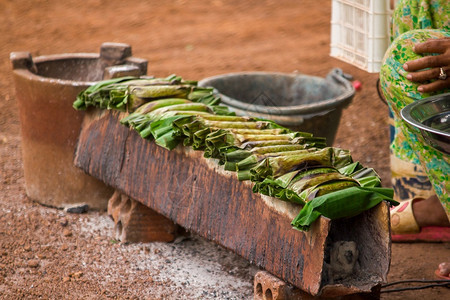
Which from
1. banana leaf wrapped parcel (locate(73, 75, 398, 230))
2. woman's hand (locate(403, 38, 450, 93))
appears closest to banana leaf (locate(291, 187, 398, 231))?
banana leaf wrapped parcel (locate(73, 75, 398, 230))

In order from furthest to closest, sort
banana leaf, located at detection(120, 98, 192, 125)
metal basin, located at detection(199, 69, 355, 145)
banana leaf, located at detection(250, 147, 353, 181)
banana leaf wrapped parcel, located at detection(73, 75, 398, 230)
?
metal basin, located at detection(199, 69, 355, 145) < banana leaf, located at detection(120, 98, 192, 125) < banana leaf, located at detection(250, 147, 353, 181) < banana leaf wrapped parcel, located at detection(73, 75, 398, 230)

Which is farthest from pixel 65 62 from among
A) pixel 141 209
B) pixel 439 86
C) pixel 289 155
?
pixel 439 86

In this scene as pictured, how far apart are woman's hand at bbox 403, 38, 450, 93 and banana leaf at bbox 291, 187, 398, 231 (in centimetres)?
57

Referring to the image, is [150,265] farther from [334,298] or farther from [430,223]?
[430,223]

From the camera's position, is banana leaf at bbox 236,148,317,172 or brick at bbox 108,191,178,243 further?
brick at bbox 108,191,178,243

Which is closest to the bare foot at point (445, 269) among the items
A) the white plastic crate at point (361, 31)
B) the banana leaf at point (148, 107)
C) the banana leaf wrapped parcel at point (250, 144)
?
the banana leaf wrapped parcel at point (250, 144)

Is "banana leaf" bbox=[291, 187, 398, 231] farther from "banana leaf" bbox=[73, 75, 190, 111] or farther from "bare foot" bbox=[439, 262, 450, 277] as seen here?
"banana leaf" bbox=[73, 75, 190, 111]

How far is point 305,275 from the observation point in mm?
2436

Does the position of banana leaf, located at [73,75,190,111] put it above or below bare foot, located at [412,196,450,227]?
above

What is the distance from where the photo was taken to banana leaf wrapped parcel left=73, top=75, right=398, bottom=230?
2.43 metres

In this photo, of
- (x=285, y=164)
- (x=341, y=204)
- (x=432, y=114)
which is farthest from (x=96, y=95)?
(x=432, y=114)

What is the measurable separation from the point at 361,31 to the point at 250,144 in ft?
5.01

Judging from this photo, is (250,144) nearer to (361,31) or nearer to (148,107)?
(148,107)

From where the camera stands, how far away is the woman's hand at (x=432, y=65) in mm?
2713
